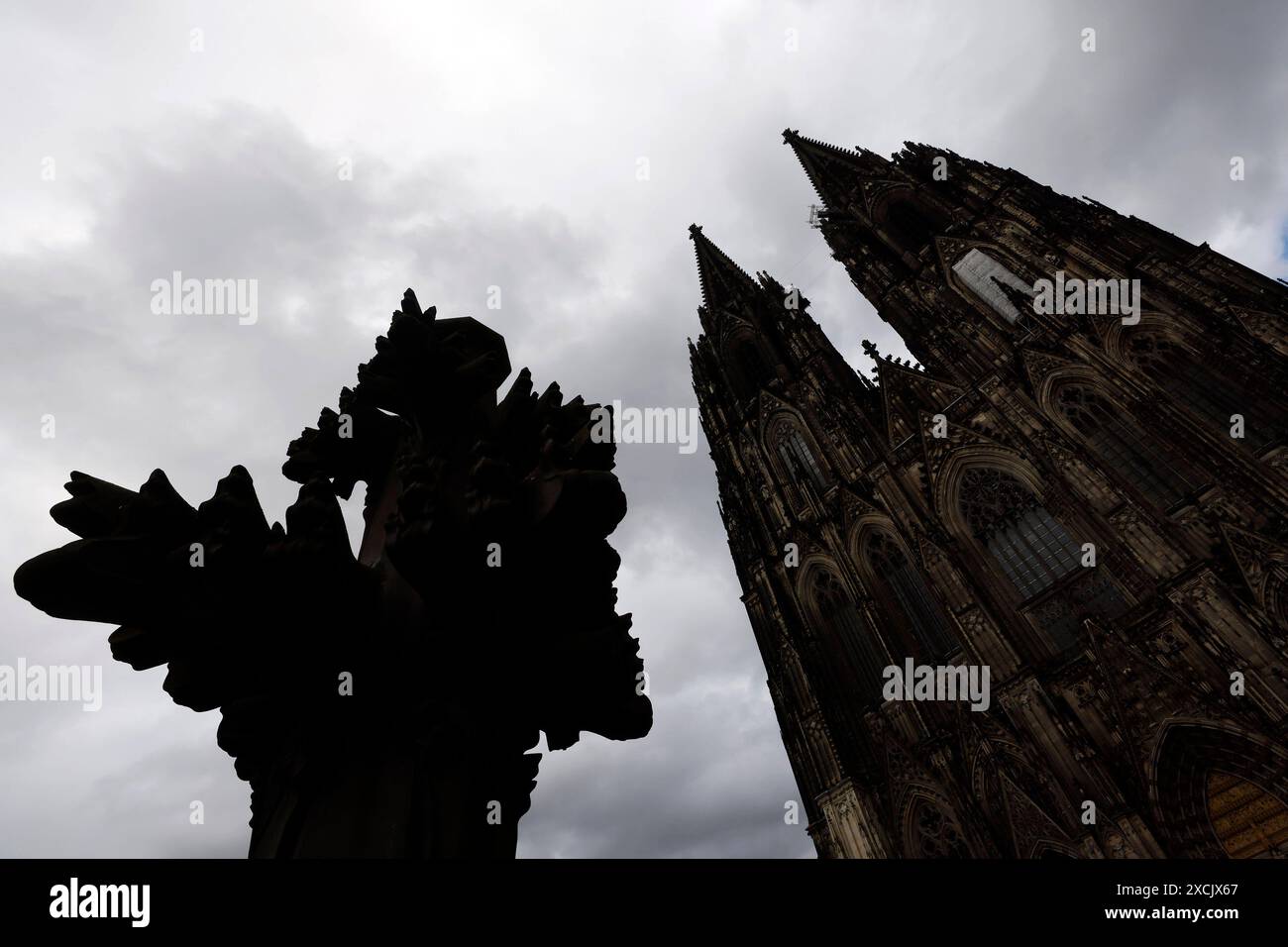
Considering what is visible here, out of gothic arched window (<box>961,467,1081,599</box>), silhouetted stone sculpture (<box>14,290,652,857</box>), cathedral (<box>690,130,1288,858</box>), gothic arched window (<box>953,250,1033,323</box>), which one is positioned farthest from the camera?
gothic arched window (<box>953,250,1033,323</box>)

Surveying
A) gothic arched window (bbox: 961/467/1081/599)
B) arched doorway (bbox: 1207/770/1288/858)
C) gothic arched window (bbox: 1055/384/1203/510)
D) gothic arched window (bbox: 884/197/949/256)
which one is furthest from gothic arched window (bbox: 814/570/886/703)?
gothic arched window (bbox: 884/197/949/256)

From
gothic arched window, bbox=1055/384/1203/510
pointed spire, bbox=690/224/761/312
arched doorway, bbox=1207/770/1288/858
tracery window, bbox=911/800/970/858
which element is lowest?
tracery window, bbox=911/800/970/858

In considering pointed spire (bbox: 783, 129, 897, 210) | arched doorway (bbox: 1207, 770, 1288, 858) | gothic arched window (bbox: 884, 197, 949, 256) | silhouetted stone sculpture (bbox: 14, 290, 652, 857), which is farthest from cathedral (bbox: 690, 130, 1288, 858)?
silhouetted stone sculpture (bbox: 14, 290, 652, 857)

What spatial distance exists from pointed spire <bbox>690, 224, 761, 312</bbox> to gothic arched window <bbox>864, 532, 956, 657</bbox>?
669 inches

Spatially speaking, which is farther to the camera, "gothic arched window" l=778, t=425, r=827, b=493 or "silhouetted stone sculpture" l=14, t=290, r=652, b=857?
"gothic arched window" l=778, t=425, r=827, b=493

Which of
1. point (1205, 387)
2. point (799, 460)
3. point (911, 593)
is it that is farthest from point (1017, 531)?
point (799, 460)

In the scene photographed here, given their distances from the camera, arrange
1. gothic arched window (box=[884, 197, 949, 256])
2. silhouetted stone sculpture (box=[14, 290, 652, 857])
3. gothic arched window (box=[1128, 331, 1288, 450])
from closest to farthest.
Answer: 1. silhouetted stone sculpture (box=[14, 290, 652, 857])
2. gothic arched window (box=[1128, 331, 1288, 450])
3. gothic arched window (box=[884, 197, 949, 256])

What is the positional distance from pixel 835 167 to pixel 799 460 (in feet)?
49.6

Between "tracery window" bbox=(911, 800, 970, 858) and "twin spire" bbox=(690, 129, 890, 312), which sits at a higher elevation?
"twin spire" bbox=(690, 129, 890, 312)

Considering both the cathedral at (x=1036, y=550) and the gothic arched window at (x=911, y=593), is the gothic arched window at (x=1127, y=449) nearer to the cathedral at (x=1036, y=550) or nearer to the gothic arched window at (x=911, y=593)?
the cathedral at (x=1036, y=550)

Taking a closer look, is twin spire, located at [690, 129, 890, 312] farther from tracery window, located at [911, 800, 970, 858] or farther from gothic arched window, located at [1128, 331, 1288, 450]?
tracery window, located at [911, 800, 970, 858]

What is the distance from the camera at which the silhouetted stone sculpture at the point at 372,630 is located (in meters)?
1.63

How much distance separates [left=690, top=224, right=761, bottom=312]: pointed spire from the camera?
3422 centimetres

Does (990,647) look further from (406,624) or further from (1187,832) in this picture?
(406,624)
